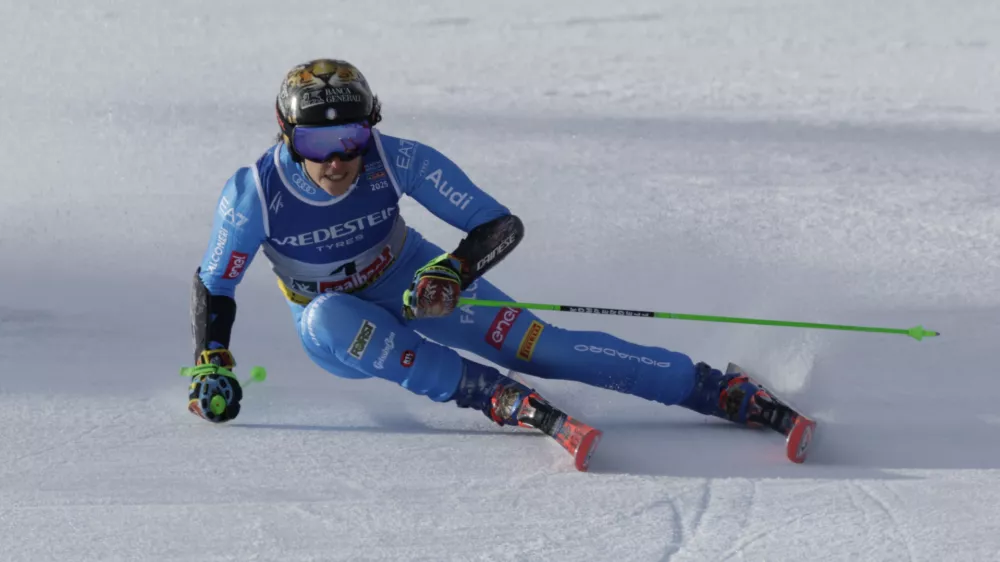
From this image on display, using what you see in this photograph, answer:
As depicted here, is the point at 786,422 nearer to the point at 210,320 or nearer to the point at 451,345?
the point at 451,345

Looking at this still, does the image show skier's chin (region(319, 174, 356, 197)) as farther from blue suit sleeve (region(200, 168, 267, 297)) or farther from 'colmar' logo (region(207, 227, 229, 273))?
'colmar' logo (region(207, 227, 229, 273))

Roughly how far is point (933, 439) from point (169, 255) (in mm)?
3579

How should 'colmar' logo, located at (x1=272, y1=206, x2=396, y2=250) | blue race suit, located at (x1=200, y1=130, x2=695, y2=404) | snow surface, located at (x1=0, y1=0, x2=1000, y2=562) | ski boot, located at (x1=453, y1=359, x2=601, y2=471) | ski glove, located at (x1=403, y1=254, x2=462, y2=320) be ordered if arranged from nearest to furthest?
1. snow surface, located at (x1=0, y1=0, x2=1000, y2=562)
2. ski boot, located at (x1=453, y1=359, x2=601, y2=471)
3. ski glove, located at (x1=403, y1=254, x2=462, y2=320)
4. blue race suit, located at (x1=200, y1=130, x2=695, y2=404)
5. 'colmar' logo, located at (x1=272, y1=206, x2=396, y2=250)

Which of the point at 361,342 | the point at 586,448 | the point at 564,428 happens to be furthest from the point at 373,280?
the point at 586,448

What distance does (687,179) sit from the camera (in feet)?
23.7

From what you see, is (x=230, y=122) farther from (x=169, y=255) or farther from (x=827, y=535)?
(x=827, y=535)

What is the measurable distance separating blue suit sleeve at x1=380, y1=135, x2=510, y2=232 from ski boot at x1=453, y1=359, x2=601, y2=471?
1.52 feet

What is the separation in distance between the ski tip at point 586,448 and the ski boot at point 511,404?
1.5 inches

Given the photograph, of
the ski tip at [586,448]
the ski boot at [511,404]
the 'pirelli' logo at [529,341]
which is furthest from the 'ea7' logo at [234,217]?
the ski tip at [586,448]

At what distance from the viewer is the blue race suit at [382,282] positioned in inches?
163

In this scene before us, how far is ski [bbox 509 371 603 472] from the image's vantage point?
379 cm

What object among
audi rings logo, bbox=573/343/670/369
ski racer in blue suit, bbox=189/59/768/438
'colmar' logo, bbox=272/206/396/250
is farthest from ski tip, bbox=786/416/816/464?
'colmar' logo, bbox=272/206/396/250

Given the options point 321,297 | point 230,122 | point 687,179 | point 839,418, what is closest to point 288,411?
point 321,297

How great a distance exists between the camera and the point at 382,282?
14.7ft
